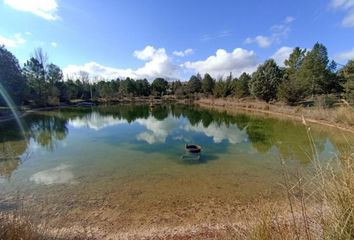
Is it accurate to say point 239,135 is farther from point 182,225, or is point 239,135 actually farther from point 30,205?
point 30,205

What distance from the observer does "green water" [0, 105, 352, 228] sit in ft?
21.4

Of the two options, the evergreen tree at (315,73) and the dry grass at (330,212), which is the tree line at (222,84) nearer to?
the evergreen tree at (315,73)

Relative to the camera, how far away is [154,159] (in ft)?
37.5

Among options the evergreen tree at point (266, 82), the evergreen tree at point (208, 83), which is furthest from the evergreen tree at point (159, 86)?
the evergreen tree at point (266, 82)

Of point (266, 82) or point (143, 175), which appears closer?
point (143, 175)

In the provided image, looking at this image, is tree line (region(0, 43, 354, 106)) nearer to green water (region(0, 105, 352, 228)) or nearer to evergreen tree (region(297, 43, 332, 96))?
evergreen tree (region(297, 43, 332, 96))

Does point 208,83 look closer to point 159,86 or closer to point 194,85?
point 194,85

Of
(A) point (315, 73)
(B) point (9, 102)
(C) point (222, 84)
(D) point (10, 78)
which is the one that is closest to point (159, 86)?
(C) point (222, 84)

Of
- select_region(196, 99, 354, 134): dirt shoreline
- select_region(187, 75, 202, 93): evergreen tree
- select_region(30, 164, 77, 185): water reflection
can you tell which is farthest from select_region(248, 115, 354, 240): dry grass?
select_region(187, 75, 202, 93): evergreen tree

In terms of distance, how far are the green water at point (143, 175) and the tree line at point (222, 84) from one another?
23.3 feet

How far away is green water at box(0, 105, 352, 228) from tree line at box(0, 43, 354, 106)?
280 inches

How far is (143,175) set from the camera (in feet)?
30.5

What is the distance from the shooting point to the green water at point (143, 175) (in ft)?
21.4

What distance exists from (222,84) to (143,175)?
1744 inches
